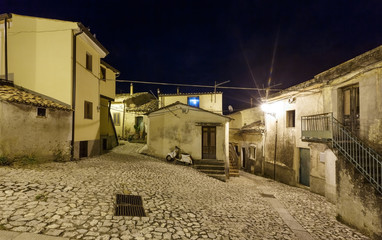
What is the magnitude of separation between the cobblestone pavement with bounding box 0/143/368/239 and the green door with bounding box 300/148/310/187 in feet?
11.0

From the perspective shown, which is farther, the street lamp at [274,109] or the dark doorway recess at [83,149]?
the street lamp at [274,109]

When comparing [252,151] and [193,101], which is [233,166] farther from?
[193,101]

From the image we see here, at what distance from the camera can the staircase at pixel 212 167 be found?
51.6 ft

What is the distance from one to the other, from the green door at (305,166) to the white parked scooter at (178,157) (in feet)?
28.2

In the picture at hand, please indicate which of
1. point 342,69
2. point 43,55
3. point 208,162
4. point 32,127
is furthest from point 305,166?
point 43,55

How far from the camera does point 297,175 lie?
14.9 metres

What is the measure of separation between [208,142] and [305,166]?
778 cm

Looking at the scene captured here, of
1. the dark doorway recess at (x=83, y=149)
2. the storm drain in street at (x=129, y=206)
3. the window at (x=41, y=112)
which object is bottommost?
the storm drain in street at (x=129, y=206)

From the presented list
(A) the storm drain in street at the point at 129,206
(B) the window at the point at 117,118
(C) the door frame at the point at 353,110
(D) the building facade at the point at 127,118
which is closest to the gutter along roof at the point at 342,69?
(C) the door frame at the point at 353,110

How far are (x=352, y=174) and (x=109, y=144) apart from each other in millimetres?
19620

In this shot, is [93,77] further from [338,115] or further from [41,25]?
[338,115]

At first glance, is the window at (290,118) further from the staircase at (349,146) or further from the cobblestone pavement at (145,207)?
the cobblestone pavement at (145,207)

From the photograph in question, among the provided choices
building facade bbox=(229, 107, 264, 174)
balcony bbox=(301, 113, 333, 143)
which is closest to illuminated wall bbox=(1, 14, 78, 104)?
balcony bbox=(301, 113, 333, 143)

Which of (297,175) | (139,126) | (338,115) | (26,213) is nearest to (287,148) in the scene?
(297,175)
